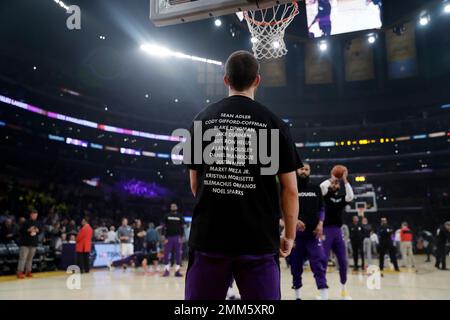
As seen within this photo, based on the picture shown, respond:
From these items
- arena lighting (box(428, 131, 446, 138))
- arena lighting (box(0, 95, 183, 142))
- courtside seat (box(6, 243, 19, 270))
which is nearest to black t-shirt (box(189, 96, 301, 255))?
courtside seat (box(6, 243, 19, 270))

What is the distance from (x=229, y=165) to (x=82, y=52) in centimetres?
2630

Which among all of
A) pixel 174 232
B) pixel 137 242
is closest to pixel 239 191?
pixel 174 232

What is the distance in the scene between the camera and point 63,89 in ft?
89.1

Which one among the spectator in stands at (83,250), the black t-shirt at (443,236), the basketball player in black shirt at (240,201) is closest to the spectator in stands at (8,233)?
the spectator in stands at (83,250)

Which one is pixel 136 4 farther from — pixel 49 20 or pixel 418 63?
pixel 418 63

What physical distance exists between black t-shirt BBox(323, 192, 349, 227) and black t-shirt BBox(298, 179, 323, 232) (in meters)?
0.58

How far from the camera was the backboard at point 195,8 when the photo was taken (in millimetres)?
4746

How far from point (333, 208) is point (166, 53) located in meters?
26.7

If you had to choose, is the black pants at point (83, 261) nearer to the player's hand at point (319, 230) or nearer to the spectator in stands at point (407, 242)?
the player's hand at point (319, 230)

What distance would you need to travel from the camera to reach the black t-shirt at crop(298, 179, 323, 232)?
5.72 meters

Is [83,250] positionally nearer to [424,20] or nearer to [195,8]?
[195,8]

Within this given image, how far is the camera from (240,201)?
1.95 m

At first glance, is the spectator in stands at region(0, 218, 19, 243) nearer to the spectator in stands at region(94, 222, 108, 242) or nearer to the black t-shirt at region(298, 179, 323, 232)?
the spectator in stands at region(94, 222, 108, 242)
